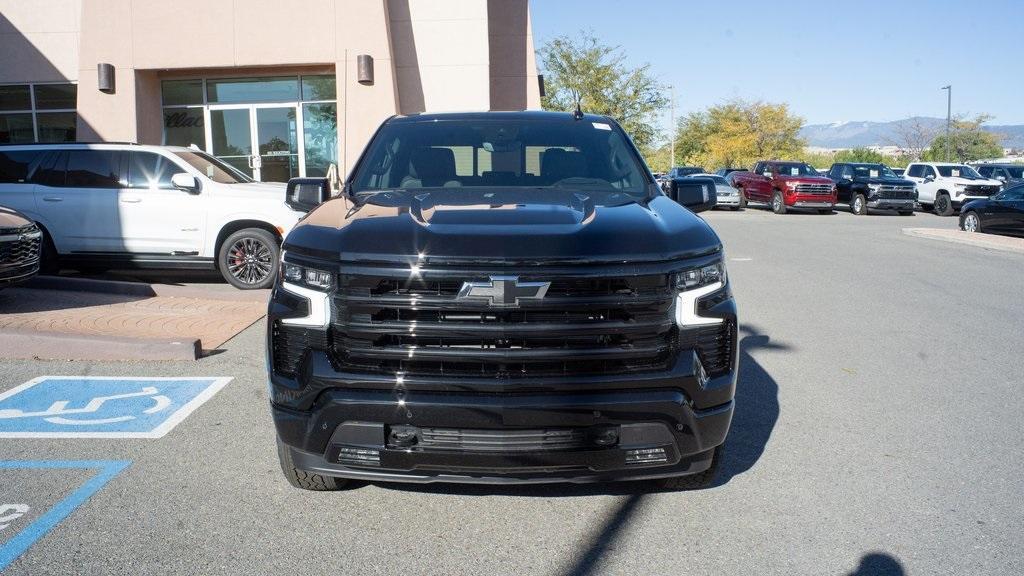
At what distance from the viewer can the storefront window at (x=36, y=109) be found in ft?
67.2

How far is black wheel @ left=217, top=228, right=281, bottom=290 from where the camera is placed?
10.5 meters

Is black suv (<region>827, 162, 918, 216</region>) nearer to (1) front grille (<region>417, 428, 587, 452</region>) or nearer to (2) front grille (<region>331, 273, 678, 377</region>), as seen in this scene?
(2) front grille (<region>331, 273, 678, 377</region>)

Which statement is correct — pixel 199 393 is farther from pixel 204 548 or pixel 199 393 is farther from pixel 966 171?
pixel 966 171

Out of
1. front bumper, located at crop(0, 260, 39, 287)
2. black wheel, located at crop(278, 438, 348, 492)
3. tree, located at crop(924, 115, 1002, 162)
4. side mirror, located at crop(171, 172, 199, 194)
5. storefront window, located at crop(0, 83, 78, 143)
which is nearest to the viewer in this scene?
black wheel, located at crop(278, 438, 348, 492)

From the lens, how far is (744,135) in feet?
215

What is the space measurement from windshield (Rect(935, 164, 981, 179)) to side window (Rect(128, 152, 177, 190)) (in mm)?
28861

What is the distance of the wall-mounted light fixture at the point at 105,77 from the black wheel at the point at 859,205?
24.4 metres

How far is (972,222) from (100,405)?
69.2 feet

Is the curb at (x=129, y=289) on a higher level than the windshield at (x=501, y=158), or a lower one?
lower

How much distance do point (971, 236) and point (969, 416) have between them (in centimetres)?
1570

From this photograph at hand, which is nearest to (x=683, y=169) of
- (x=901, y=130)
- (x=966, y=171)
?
(x=966, y=171)

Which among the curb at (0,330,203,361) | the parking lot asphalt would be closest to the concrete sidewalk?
the curb at (0,330,203,361)

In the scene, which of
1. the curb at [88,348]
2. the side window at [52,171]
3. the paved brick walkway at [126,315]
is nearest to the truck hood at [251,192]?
the paved brick walkway at [126,315]

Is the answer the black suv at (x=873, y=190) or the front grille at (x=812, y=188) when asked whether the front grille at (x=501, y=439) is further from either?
the black suv at (x=873, y=190)
